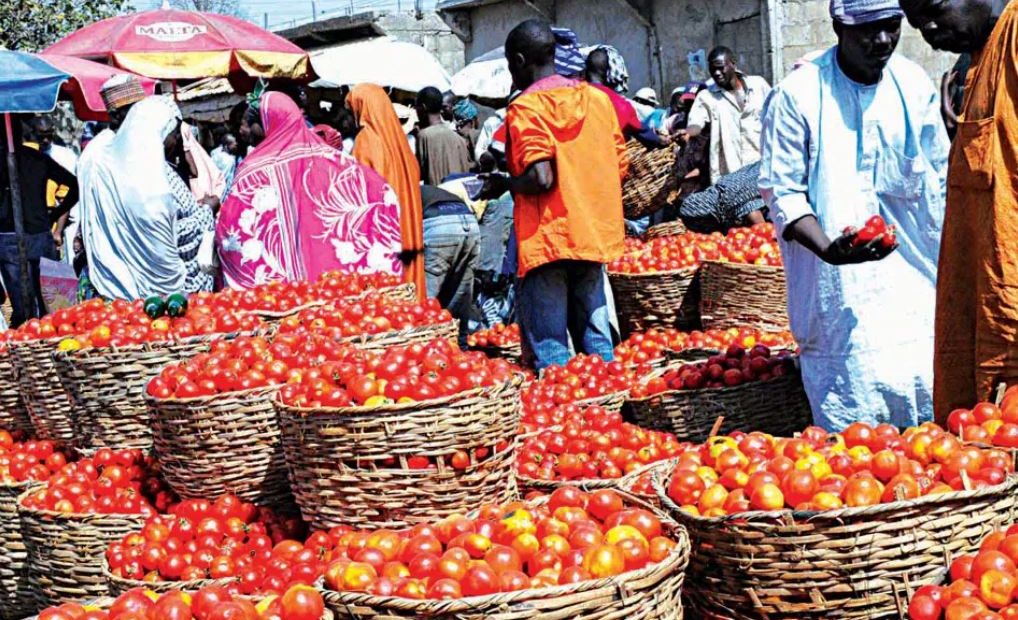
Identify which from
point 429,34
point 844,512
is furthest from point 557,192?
point 429,34

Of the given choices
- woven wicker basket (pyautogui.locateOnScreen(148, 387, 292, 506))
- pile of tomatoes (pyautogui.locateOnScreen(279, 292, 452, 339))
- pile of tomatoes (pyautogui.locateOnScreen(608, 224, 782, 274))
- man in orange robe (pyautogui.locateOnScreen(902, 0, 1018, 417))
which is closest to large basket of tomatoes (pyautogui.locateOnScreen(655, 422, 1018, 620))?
man in orange robe (pyautogui.locateOnScreen(902, 0, 1018, 417))

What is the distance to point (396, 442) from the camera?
3.54 m

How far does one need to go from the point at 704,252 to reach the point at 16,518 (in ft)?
14.4

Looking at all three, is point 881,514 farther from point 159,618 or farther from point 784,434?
point 784,434

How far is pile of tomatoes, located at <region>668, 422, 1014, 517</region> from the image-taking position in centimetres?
283

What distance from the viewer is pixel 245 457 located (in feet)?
13.8

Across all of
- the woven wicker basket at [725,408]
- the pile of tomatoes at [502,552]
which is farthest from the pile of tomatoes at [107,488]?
the woven wicker basket at [725,408]

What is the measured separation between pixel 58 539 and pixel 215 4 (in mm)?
41525

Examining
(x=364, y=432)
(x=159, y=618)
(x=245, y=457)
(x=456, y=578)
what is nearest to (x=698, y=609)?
(x=456, y=578)

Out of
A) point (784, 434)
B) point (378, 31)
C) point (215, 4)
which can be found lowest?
point (784, 434)

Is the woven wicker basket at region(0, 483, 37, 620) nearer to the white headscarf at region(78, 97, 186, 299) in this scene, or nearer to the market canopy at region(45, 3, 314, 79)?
the white headscarf at region(78, 97, 186, 299)

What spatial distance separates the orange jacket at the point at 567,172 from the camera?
595cm

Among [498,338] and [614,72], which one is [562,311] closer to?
[498,338]

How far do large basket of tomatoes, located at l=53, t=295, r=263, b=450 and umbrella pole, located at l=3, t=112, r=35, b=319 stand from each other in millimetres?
5187
